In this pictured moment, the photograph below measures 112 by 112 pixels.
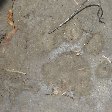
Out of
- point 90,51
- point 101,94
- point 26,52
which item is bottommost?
point 101,94

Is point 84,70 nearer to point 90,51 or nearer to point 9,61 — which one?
point 90,51

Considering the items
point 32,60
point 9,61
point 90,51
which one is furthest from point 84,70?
point 9,61

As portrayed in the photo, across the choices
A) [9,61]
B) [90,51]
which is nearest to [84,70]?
[90,51]

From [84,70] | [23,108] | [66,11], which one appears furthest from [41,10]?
[23,108]

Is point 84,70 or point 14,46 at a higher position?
point 14,46

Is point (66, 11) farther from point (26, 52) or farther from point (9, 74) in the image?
point (9, 74)

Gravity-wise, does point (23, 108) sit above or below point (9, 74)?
below

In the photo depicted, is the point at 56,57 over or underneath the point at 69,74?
over
